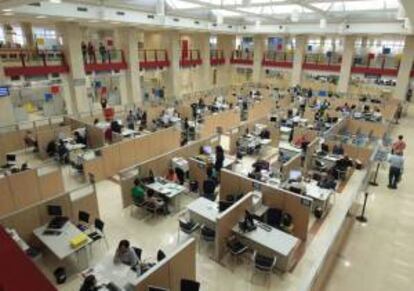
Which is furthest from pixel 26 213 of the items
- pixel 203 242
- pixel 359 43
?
pixel 359 43

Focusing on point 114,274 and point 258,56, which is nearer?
point 114,274

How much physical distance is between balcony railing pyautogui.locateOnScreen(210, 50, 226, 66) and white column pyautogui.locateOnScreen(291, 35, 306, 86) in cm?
692

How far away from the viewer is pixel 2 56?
48.6ft

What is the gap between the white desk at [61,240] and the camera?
5859mm

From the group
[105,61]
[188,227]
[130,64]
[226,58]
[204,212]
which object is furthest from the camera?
[226,58]

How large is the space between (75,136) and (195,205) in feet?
25.8

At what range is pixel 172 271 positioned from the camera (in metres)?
5.12

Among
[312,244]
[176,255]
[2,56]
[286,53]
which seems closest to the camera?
[176,255]

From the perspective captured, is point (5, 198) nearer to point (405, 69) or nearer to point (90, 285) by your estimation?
point (90, 285)

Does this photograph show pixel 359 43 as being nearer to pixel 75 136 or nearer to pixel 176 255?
pixel 75 136

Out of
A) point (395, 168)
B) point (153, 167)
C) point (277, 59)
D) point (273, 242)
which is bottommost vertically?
point (273, 242)

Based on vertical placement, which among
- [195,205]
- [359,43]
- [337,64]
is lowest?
[195,205]

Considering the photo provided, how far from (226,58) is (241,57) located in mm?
1635

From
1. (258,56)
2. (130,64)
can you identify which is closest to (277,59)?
(258,56)
